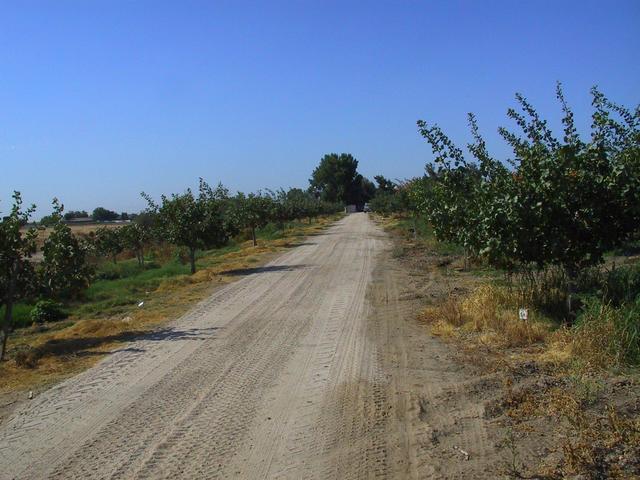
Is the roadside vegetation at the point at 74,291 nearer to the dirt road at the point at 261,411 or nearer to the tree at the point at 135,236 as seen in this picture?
the dirt road at the point at 261,411

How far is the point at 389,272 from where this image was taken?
64.3ft

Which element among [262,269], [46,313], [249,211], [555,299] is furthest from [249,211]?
[555,299]

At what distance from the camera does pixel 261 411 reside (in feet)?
20.9

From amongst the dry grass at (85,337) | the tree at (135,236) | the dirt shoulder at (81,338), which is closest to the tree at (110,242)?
the tree at (135,236)

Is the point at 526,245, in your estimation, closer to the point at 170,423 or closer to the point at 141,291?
the point at 170,423

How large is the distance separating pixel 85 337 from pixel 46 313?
23.5ft

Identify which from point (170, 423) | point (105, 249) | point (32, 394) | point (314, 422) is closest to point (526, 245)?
point (314, 422)

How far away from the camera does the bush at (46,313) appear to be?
1747cm

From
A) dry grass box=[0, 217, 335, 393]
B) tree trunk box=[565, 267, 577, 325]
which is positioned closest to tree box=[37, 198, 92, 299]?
dry grass box=[0, 217, 335, 393]

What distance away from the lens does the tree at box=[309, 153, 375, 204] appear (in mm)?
135625

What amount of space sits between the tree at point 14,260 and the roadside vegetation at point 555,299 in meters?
7.41

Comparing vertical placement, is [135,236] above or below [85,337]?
above

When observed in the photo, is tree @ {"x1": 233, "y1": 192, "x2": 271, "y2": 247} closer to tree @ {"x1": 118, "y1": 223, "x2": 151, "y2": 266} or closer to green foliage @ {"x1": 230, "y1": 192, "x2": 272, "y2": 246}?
green foliage @ {"x1": 230, "y1": 192, "x2": 272, "y2": 246}

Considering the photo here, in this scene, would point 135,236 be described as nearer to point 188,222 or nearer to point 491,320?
point 188,222
